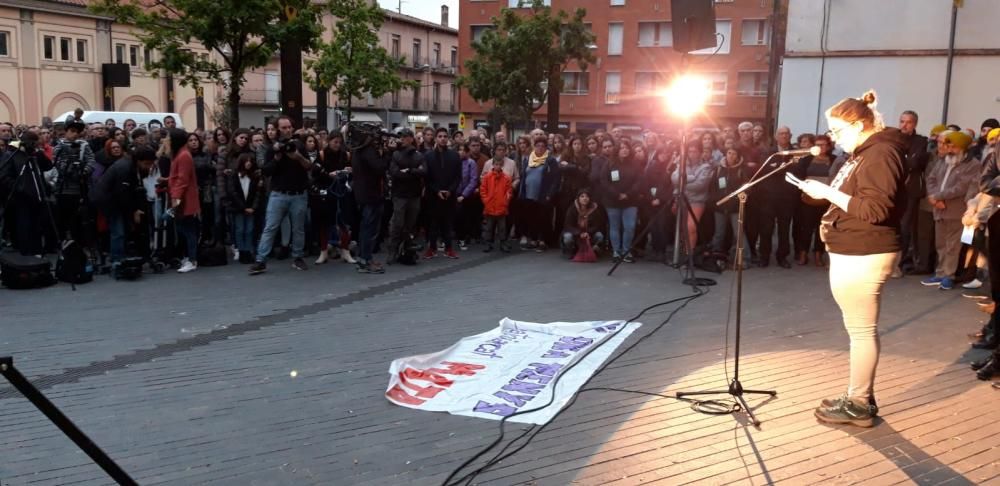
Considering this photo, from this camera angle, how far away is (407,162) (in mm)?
10883

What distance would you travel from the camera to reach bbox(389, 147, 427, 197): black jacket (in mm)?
10867

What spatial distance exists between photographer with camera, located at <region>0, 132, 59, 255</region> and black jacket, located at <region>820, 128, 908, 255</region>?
9.44m

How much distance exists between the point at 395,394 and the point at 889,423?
3.27 m

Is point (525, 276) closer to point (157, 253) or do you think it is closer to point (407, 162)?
point (407, 162)

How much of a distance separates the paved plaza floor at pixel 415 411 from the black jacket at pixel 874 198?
1200mm

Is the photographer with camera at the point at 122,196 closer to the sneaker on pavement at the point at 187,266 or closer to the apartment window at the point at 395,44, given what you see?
the sneaker on pavement at the point at 187,266

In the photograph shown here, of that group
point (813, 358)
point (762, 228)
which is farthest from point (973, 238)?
point (762, 228)

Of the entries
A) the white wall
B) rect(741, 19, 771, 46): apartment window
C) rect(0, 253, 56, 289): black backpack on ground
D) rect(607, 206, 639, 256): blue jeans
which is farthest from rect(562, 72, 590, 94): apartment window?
rect(0, 253, 56, 289): black backpack on ground

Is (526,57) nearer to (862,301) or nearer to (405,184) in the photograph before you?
(405,184)

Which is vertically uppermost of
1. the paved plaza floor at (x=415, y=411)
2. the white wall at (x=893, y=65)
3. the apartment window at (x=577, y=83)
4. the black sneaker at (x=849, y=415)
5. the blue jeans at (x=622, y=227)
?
the apartment window at (x=577, y=83)

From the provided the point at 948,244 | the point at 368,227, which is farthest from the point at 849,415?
the point at 368,227

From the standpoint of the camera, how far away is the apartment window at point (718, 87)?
48.6 m

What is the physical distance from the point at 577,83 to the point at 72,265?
46439 mm

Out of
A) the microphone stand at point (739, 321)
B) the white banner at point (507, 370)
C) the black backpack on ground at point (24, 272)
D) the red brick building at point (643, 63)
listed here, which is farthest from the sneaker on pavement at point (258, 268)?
the red brick building at point (643, 63)
